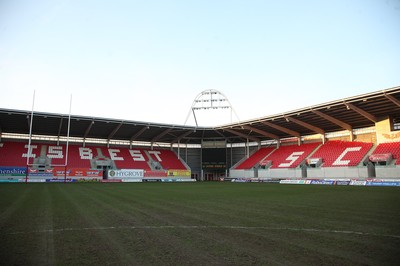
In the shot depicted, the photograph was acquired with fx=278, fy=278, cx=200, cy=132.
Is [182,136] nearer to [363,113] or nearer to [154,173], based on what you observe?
[154,173]

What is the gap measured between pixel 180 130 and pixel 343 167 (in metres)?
28.5

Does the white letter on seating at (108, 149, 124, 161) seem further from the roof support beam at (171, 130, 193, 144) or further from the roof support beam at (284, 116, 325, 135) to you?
the roof support beam at (284, 116, 325, 135)

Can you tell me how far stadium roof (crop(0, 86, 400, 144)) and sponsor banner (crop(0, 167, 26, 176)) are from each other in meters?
7.34

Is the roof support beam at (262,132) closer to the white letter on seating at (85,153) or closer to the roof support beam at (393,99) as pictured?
the roof support beam at (393,99)

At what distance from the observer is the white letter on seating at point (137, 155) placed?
5366 centimetres

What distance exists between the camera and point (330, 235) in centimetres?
659

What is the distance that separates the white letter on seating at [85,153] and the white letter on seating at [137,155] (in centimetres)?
765

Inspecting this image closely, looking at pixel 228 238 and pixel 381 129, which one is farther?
pixel 381 129

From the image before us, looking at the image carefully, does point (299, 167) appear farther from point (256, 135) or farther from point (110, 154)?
point (110, 154)

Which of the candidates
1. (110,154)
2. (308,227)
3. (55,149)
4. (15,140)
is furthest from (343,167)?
(15,140)

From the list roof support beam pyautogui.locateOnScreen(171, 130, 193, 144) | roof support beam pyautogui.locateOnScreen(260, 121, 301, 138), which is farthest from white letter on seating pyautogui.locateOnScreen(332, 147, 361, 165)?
roof support beam pyautogui.locateOnScreen(171, 130, 193, 144)

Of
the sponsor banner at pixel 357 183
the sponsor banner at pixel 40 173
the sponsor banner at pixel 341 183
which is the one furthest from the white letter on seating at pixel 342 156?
the sponsor banner at pixel 40 173

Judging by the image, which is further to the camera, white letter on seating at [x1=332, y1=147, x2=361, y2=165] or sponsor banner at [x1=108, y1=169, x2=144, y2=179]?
sponsor banner at [x1=108, y1=169, x2=144, y2=179]

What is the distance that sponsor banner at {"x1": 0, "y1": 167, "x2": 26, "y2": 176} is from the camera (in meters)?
38.3
